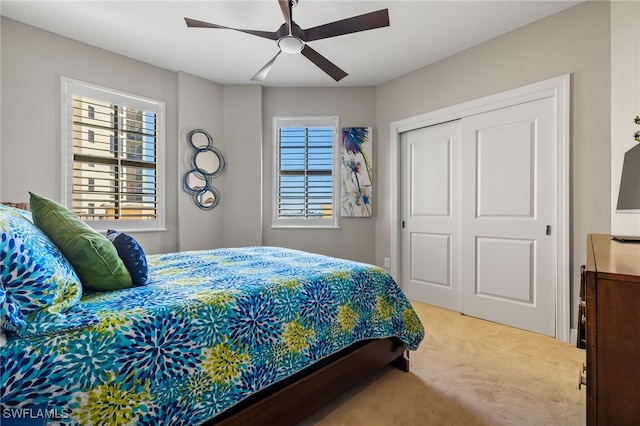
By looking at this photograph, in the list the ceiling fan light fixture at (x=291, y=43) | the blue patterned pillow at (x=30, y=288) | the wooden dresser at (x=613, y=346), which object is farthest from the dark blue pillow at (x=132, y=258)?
the ceiling fan light fixture at (x=291, y=43)

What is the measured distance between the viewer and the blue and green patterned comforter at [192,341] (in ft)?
2.71

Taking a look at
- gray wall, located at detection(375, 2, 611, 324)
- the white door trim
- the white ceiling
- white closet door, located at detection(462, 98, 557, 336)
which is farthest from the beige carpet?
the white ceiling

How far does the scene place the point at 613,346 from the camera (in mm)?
692

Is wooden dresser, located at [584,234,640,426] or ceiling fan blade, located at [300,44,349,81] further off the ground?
ceiling fan blade, located at [300,44,349,81]

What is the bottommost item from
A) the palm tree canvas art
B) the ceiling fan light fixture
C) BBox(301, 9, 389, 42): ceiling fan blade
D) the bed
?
the bed

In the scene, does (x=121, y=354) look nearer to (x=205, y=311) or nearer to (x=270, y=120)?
(x=205, y=311)

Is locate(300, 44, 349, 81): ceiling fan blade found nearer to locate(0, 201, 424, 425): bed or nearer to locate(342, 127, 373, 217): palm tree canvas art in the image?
locate(342, 127, 373, 217): palm tree canvas art

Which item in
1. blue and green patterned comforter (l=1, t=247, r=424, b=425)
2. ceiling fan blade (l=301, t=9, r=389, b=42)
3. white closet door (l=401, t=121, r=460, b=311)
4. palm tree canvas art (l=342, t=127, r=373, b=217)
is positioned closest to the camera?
blue and green patterned comforter (l=1, t=247, r=424, b=425)

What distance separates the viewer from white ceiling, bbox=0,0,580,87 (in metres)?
2.47

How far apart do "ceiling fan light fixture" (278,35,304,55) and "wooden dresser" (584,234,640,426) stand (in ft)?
7.15

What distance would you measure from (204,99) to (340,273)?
10.6 ft

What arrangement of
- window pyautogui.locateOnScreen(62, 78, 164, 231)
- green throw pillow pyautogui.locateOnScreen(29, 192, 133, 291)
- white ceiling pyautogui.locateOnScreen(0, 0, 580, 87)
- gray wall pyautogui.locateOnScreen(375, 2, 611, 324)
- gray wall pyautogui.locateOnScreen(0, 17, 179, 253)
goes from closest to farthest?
green throw pillow pyautogui.locateOnScreen(29, 192, 133, 291)
gray wall pyautogui.locateOnScreen(375, 2, 611, 324)
white ceiling pyautogui.locateOnScreen(0, 0, 580, 87)
gray wall pyautogui.locateOnScreen(0, 17, 179, 253)
window pyautogui.locateOnScreen(62, 78, 164, 231)

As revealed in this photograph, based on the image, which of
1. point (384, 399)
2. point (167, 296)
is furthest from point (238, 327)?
point (384, 399)

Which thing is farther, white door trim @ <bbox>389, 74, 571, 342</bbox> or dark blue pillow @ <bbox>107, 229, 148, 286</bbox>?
white door trim @ <bbox>389, 74, 571, 342</bbox>
